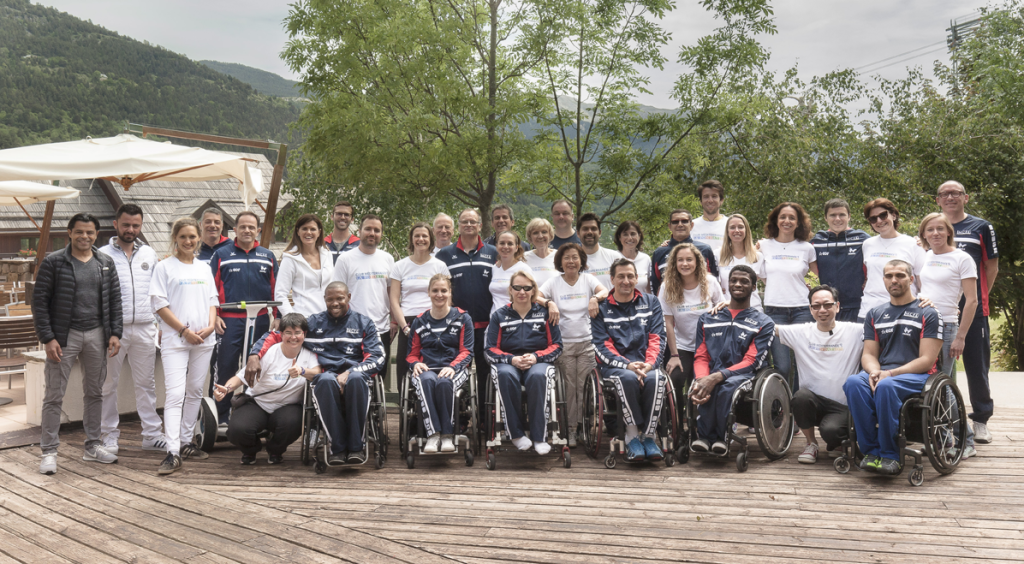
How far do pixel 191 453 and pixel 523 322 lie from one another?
7.61ft

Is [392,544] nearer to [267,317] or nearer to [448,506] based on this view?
[448,506]

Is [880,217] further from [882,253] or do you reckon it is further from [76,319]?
[76,319]

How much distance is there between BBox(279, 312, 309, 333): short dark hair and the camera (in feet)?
14.0

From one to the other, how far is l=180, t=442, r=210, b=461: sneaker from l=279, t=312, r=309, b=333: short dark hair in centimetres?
103

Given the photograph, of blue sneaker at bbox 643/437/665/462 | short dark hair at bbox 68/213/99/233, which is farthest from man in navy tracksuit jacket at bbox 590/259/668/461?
short dark hair at bbox 68/213/99/233

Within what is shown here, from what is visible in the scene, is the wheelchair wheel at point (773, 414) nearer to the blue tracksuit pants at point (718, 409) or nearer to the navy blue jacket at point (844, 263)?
the blue tracksuit pants at point (718, 409)

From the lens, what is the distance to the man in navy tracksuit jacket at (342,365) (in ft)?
13.7

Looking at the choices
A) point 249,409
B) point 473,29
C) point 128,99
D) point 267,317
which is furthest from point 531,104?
point 128,99

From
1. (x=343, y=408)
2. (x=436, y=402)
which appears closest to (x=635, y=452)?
(x=436, y=402)

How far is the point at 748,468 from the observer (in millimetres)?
4172

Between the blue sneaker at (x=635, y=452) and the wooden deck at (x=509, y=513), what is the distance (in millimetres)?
67

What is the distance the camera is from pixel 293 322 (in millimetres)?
4270

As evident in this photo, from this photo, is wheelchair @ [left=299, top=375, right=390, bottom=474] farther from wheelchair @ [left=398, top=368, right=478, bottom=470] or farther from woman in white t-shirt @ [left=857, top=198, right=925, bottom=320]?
woman in white t-shirt @ [left=857, top=198, right=925, bottom=320]

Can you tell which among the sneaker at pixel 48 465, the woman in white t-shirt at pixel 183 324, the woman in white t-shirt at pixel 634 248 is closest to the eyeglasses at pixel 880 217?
the woman in white t-shirt at pixel 634 248
